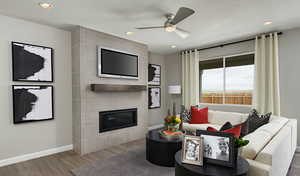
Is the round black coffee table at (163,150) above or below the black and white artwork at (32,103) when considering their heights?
below

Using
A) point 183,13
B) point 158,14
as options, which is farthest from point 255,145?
point 158,14

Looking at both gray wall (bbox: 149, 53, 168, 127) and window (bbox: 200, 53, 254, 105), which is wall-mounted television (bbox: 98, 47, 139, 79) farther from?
window (bbox: 200, 53, 254, 105)

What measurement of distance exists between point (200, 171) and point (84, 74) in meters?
2.74

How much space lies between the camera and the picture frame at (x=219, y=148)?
51.0 inches

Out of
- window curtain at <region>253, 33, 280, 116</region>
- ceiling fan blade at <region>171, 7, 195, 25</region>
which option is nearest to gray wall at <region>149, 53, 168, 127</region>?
window curtain at <region>253, 33, 280, 116</region>

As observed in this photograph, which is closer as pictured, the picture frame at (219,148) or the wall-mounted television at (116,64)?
the picture frame at (219,148)

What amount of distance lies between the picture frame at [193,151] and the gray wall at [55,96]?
2.79 m

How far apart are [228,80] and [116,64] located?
3.09 m

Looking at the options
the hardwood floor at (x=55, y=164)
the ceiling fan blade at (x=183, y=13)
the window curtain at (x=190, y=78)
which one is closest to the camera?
the ceiling fan blade at (x=183, y=13)

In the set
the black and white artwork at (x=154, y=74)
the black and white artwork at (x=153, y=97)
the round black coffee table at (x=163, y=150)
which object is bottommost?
the round black coffee table at (x=163, y=150)

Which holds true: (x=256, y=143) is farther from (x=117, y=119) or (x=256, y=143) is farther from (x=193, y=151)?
(x=117, y=119)

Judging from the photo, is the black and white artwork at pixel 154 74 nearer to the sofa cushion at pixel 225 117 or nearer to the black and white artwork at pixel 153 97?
the black and white artwork at pixel 153 97

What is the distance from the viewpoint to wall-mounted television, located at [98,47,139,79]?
11.1 ft

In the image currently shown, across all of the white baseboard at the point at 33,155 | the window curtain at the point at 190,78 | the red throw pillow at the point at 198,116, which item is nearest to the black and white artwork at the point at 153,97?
the window curtain at the point at 190,78
